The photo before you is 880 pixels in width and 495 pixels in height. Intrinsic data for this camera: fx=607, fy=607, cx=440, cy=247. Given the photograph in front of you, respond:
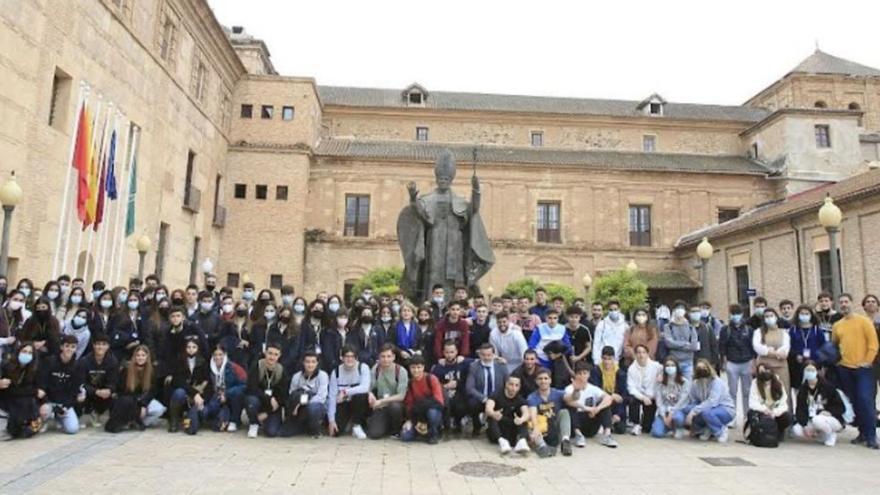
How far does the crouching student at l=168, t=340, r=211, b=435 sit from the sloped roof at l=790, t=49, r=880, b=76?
42903 millimetres

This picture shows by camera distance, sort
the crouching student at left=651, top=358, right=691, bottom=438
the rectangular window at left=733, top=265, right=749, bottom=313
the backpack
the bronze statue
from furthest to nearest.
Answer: the rectangular window at left=733, top=265, right=749, bottom=313 → the bronze statue → the crouching student at left=651, top=358, right=691, bottom=438 → the backpack

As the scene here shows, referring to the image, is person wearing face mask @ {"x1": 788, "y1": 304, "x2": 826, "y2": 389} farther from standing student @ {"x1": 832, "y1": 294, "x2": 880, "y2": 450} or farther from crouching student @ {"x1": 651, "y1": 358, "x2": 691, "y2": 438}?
crouching student @ {"x1": 651, "y1": 358, "x2": 691, "y2": 438}

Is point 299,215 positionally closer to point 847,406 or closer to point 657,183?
point 657,183

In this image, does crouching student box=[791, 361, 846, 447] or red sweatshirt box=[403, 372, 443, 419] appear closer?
red sweatshirt box=[403, 372, 443, 419]

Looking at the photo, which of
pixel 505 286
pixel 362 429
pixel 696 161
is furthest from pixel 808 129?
pixel 362 429

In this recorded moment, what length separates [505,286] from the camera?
1197 inches

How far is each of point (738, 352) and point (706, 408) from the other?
4.12 ft

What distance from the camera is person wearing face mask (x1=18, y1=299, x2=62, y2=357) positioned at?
7184mm

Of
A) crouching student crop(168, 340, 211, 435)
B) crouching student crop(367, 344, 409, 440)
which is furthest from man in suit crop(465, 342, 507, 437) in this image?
crouching student crop(168, 340, 211, 435)

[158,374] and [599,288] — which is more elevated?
[599,288]

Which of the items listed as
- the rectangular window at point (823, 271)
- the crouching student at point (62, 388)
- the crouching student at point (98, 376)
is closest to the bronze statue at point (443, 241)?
the crouching student at point (98, 376)

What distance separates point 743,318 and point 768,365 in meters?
0.81

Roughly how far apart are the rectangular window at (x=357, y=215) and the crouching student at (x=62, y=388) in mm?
24105

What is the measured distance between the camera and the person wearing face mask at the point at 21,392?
6.55 metres
